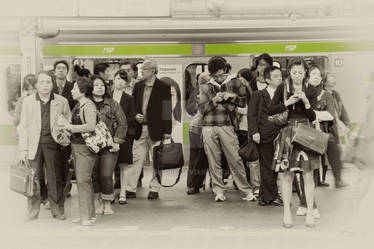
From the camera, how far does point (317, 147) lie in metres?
5.61

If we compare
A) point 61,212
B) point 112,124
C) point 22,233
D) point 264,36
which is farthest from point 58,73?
point 264,36

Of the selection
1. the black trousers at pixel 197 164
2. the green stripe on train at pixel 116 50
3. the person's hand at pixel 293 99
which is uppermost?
the green stripe on train at pixel 116 50

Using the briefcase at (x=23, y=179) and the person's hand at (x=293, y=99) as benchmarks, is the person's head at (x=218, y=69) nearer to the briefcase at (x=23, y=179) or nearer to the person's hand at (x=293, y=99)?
the person's hand at (x=293, y=99)

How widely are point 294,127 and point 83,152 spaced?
2198 millimetres

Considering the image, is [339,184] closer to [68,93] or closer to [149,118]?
[149,118]

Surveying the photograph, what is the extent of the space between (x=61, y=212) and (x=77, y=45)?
327cm

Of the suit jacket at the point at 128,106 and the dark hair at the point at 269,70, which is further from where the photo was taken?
the suit jacket at the point at 128,106

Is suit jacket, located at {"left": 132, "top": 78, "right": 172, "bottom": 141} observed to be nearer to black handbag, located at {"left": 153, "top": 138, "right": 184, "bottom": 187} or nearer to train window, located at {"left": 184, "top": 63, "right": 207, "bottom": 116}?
black handbag, located at {"left": 153, "top": 138, "right": 184, "bottom": 187}

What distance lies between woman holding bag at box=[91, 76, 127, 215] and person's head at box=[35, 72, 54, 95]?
18.9 inches

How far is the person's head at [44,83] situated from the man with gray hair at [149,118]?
4.88 feet

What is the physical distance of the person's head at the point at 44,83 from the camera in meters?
6.16

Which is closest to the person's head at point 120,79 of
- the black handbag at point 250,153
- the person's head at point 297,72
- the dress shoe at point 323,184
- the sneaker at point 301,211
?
the black handbag at point 250,153

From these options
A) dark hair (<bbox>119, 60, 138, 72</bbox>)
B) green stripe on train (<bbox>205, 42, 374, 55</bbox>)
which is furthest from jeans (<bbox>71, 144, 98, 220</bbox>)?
green stripe on train (<bbox>205, 42, 374, 55</bbox>)

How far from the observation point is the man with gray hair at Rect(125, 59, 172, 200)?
7.43 m
